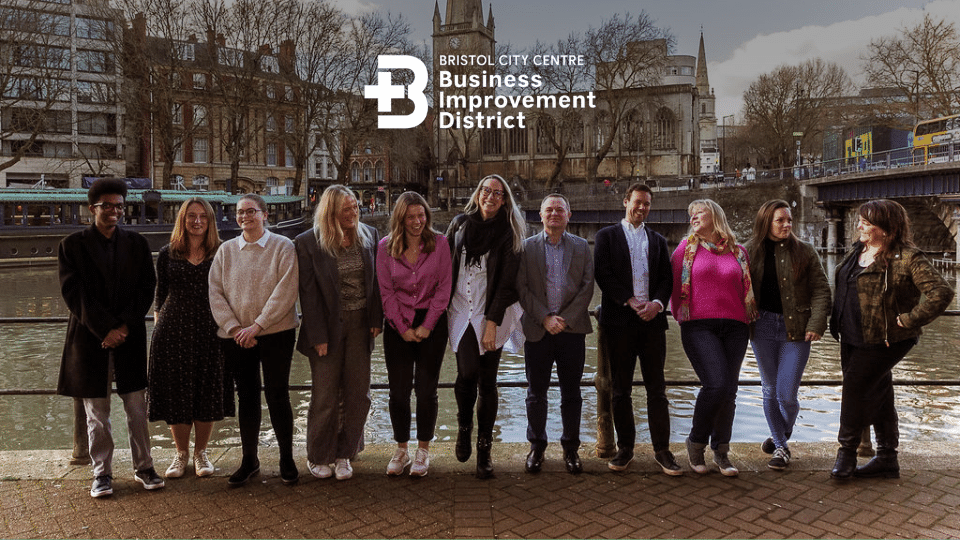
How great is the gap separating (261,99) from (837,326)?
133 feet

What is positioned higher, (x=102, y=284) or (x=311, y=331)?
(x=102, y=284)

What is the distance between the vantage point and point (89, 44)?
159ft

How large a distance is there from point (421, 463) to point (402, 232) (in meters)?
1.44

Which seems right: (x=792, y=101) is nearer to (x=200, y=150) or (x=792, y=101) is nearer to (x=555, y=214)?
(x=200, y=150)

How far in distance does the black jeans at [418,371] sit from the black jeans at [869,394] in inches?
100

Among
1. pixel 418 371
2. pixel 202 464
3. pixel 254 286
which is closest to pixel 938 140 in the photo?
pixel 418 371

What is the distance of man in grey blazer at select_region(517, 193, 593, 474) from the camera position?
15.7 ft

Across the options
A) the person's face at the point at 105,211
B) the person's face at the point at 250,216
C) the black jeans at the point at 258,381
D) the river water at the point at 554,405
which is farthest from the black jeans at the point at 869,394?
the person's face at the point at 105,211

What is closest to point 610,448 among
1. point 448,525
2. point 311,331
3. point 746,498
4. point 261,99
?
point 746,498

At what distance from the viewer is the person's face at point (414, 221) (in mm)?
4641

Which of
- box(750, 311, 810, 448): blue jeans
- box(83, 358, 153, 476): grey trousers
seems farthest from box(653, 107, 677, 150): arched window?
box(83, 358, 153, 476): grey trousers

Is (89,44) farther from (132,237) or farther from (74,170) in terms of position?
(132,237)

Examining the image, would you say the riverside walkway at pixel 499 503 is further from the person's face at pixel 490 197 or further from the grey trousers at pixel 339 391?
the person's face at pixel 490 197

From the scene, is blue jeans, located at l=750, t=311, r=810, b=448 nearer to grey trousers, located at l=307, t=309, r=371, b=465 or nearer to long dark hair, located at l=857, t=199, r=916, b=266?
long dark hair, located at l=857, t=199, r=916, b=266
